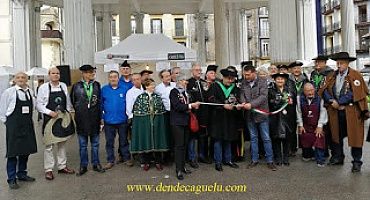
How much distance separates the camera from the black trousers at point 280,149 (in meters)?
8.53

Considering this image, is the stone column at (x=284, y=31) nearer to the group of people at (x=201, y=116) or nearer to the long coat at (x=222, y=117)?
the group of people at (x=201, y=116)

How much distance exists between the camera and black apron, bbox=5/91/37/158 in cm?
735

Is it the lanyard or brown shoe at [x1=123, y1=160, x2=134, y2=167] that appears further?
the lanyard

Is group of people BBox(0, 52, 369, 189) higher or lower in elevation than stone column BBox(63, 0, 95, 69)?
lower

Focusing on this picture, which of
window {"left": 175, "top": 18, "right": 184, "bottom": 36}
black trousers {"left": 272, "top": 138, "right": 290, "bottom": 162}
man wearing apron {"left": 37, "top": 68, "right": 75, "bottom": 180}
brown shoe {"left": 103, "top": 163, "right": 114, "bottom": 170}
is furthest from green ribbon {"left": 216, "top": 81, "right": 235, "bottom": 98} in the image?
window {"left": 175, "top": 18, "right": 184, "bottom": 36}

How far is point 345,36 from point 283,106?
637 inches

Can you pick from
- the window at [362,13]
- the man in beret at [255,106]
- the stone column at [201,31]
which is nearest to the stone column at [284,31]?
the man in beret at [255,106]

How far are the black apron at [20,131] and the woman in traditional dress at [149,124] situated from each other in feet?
6.07

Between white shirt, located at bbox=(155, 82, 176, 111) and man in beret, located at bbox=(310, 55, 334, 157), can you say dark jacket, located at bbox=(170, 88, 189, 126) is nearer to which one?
white shirt, located at bbox=(155, 82, 176, 111)

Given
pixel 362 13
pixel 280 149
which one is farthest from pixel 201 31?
pixel 362 13

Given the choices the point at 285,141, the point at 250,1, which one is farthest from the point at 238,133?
the point at 250,1

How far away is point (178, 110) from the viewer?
25.2 ft

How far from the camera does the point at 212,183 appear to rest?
7.18 metres

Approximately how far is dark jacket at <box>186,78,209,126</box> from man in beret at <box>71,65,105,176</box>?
1.73m
